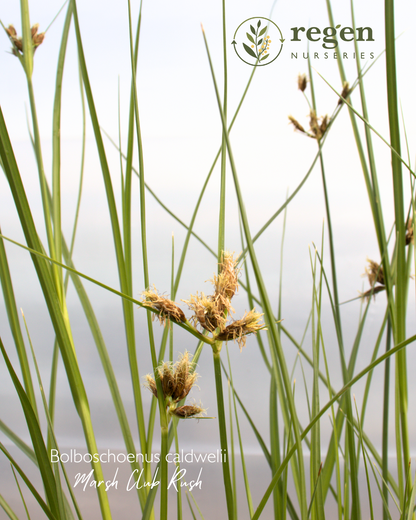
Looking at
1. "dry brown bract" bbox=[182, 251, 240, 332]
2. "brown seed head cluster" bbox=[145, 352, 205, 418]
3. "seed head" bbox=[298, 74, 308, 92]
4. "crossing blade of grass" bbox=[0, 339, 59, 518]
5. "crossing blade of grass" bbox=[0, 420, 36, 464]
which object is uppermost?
"seed head" bbox=[298, 74, 308, 92]

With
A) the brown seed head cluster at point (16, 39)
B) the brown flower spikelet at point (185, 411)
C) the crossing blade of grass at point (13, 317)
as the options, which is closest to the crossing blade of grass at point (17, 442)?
the crossing blade of grass at point (13, 317)

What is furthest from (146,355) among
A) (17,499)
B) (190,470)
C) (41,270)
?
(41,270)

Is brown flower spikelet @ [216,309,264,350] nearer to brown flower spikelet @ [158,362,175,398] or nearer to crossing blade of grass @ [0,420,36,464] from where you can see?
brown flower spikelet @ [158,362,175,398]

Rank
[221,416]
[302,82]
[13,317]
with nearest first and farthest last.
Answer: [221,416] < [13,317] < [302,82]

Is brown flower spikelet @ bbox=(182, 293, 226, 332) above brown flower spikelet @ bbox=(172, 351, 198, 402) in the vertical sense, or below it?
above

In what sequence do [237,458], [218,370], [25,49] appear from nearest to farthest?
[218,370], [25,49], [237,458]

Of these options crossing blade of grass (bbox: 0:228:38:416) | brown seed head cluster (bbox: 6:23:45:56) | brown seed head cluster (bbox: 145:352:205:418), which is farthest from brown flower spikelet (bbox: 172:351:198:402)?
brown seed head cluster (bbox: 6:23:45:56)

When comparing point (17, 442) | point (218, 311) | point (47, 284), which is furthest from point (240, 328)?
point (17, 442)

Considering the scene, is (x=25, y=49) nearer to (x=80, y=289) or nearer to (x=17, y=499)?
(x=80, y=289)

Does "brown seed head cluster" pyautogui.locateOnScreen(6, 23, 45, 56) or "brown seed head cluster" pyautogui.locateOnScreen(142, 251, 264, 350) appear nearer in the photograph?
"brown seed head cluster" pyautogui.locateOnScreen(142, 251, 264, 350)

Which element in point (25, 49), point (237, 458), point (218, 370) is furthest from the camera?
point (237, 458)

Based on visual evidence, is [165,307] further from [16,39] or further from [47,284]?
[16,39]
